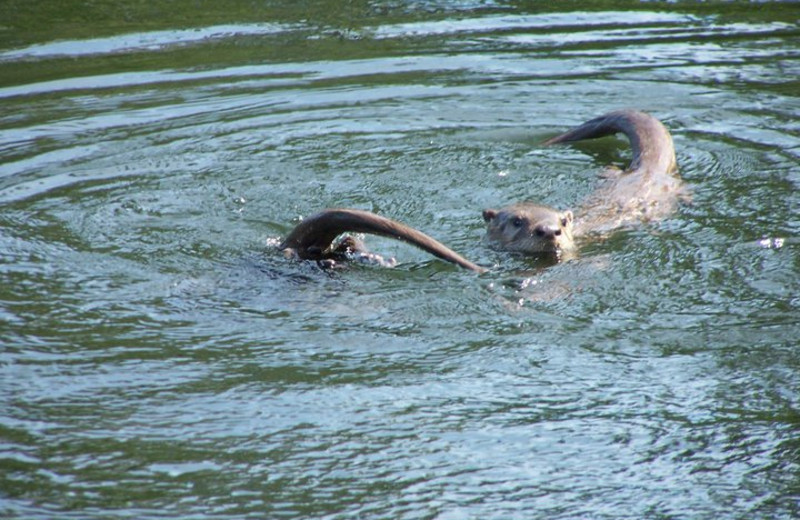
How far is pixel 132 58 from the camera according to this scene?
30.0ft

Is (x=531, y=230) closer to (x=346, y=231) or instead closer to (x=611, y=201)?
(x=611, y=201)

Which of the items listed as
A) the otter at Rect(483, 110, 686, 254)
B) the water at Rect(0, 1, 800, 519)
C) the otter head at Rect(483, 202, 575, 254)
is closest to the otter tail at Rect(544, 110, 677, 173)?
the otter at Rect(483, 110, 686, 254)

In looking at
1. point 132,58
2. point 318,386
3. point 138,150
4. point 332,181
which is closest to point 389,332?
point 318,386

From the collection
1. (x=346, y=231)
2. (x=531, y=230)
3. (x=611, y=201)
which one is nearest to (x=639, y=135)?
(x=611, y=201)

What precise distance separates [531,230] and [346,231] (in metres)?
1.03

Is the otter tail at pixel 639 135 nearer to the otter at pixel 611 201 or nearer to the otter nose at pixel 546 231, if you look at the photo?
the otter at pixel 611 201

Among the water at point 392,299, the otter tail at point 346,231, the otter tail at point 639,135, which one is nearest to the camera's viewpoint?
the water at point 392,299

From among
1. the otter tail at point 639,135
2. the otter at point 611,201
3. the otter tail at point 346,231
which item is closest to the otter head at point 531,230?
the otter at point 611,201

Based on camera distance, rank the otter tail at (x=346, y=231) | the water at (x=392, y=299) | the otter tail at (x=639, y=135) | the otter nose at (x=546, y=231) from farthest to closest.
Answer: the otter tail at (x=639, y=135) → the otter nose at (x=546, y=231) → the otter tail at (x=346, y=231) → the water at (x=392, y=299)

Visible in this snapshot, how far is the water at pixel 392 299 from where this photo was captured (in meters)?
3.45

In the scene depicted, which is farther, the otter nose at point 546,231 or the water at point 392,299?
the otter nose at point 546,231

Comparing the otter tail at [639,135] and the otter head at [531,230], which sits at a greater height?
the otter tail at [639,135]

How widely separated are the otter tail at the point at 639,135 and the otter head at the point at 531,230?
1069mm

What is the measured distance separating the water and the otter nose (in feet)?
0.50
